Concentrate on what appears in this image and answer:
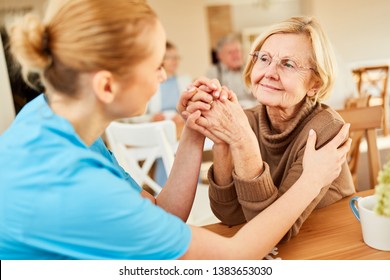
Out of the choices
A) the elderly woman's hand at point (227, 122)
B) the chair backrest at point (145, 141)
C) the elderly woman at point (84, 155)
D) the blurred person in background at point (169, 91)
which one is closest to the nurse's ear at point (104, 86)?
the elderly woman at point (84, 155)

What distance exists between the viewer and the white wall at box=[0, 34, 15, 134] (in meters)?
0.87

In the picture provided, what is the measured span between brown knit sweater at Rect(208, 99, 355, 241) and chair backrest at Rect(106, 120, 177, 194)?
50 centimetres

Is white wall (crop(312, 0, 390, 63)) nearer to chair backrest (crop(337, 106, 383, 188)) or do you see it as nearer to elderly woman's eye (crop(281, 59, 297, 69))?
chair backrest (crop(337, 106, 383, 188))

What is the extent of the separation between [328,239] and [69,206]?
0.39 meters

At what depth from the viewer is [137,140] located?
53.2 inches

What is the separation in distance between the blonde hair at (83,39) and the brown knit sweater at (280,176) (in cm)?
26

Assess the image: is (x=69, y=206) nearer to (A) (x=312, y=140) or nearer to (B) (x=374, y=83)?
(A) (x=312, y=140)

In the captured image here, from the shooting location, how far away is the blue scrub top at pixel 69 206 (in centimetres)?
44

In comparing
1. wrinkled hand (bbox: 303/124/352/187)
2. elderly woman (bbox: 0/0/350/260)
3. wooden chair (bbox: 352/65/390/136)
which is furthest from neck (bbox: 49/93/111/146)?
wooden chair (bbox: 352/65/390/136)

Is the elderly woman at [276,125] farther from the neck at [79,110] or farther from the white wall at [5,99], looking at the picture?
the white wall at [5,99]

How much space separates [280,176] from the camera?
77 centimetres

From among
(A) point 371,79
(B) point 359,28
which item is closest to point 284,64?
(B) point 359,28

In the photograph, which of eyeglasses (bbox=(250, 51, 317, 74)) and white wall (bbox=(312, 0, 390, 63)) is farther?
white wall (bbox=(312, 0, 390, 63))
